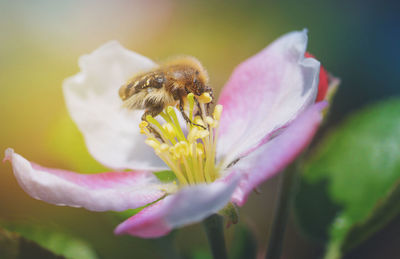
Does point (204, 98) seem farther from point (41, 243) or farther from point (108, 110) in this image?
point (41, 243)

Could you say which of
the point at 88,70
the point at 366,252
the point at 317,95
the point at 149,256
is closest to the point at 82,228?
the point at 149,256

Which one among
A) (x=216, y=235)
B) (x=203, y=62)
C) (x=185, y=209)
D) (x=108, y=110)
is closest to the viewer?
(x=185, y=209)

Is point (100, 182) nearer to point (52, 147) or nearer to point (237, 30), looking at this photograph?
point (52, 147)

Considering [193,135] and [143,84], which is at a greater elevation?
[143,84]

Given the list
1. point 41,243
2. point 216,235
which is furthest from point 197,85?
point 41,243

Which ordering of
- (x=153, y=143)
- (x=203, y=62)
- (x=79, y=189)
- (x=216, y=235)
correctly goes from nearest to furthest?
(x=79, y=189)
(x=216, y=235)
(x=153, y=143)
(x=203, y=62)
